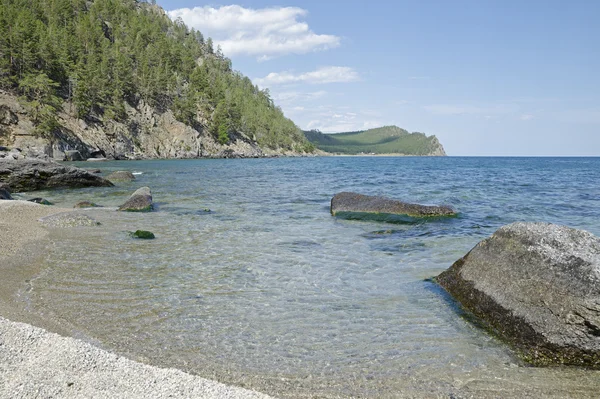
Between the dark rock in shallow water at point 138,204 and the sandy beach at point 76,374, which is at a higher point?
the sandy beach at point 76,374

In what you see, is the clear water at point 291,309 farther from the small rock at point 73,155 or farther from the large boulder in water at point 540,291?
the small rock at point 73,155

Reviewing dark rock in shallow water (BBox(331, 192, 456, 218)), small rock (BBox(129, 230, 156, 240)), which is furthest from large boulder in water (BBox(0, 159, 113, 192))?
dark rock in shallow water (BBox(331, 192, 456, 218))

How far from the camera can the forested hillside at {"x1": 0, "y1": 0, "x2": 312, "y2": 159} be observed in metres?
82.8

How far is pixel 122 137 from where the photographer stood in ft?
313

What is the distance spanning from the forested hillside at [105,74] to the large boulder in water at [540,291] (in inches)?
3230

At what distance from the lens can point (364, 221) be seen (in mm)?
15461

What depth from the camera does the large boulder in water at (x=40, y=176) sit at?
25156mm

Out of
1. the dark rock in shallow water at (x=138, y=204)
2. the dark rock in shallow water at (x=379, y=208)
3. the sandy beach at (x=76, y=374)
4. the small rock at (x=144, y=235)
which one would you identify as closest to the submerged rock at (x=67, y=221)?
the small rock at (x=144, y=235)

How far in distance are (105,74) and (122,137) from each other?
20851 millimetres

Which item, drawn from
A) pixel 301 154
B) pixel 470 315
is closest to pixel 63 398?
pixel 470 315

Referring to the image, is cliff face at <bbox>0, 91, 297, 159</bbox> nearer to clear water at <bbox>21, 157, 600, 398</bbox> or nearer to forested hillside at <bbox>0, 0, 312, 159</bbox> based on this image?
forested hillside at <bbox>0, 0, 312, 159</bbox>

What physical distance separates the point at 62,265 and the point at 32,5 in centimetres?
13878

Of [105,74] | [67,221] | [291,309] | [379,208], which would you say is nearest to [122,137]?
[105,74]

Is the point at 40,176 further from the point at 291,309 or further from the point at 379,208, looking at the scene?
the point at 291,309
